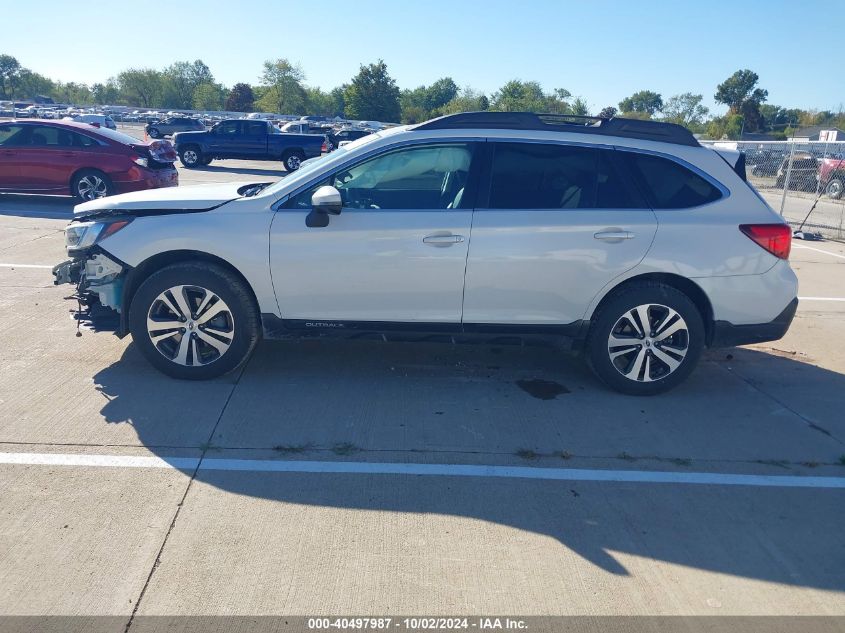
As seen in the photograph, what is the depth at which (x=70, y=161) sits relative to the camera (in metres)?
12.3

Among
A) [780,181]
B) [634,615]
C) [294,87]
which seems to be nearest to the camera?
[634,615]

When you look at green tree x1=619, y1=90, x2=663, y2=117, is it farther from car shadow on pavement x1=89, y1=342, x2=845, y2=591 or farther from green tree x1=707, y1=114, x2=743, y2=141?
car shadow on pavement x1=89, y1=342, x2=845, y2=591

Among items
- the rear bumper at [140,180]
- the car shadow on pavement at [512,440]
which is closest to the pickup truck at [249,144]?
the rear bumper at [140,180]

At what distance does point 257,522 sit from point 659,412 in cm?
293

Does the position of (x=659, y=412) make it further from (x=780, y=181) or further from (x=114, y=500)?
(x=780, y=181)

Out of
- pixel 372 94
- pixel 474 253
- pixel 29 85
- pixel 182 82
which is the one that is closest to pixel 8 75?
pixel 29 85

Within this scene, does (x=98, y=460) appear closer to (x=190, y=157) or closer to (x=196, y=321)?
(x=196, y=321)

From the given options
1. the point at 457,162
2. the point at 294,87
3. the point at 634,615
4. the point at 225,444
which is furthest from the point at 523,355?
the point at 294,87

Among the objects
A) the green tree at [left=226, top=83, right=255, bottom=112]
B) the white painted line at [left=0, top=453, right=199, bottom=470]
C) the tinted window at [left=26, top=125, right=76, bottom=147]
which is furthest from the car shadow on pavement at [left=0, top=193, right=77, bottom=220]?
the green tree at [left=226, top=83, right=255, bottom=112]

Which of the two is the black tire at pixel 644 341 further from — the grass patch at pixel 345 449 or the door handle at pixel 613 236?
the grass patch at pixel 345 449

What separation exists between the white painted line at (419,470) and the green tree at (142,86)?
11707 centimetres

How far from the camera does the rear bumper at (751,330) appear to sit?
5004 millimetres

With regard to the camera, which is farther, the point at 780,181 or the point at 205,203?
the point at 780,181

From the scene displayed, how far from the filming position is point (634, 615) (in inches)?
113
